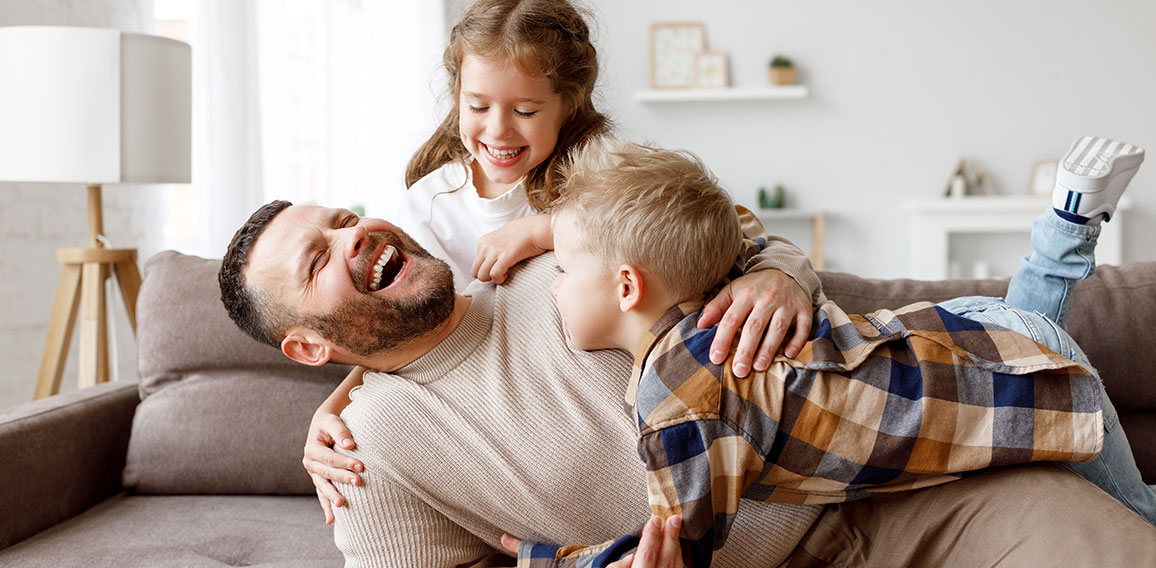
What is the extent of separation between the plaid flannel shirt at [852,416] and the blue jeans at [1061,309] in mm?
101

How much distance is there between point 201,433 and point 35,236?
1.50 metres

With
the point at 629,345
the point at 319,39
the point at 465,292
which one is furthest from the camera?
the point at 319,39

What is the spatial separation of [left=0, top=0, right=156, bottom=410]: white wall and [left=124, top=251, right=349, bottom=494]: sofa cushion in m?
1.00

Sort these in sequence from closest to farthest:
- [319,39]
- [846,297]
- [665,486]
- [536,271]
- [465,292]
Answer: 1. [665,486]
2. [536,271]
3. [465,292]
4. [846,297]
5. [319,39]

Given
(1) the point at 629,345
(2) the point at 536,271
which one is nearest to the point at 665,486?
(1) the point at 629,345

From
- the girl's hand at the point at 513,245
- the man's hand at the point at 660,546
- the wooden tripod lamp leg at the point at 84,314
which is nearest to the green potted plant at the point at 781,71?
the wooden tripod lamp leg at the point at 84,314

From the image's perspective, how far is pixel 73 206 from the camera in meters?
3.15

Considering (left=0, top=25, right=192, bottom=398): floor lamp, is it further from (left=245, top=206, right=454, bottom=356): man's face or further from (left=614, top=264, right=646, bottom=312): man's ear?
(left=614, top=264, right=646, bottom=312): man's ear

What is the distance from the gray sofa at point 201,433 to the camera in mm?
1703

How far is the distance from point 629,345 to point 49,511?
4.10 feet

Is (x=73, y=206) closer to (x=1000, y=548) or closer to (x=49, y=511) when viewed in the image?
(x=49, y=511)

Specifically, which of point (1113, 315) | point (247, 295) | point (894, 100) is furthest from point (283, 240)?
point (894, 100)

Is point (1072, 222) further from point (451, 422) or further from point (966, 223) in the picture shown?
point (966, 223)

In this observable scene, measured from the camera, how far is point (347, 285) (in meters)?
1.39
